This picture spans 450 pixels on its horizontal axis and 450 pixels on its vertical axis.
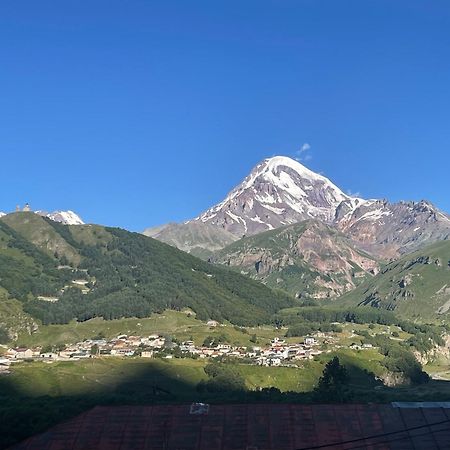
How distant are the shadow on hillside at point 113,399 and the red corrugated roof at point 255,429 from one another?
1509cm

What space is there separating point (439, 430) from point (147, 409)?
38.2 m

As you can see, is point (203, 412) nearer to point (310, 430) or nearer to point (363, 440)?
point (310, 430)

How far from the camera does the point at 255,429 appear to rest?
242ft

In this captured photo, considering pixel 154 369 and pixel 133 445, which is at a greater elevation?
pixel 154 369

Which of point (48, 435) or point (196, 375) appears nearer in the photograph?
point (48, 435)

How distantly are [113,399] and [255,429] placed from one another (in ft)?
182

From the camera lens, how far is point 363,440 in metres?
71.1

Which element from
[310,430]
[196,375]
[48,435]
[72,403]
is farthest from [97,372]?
[310,430]

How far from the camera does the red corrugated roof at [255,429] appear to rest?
233 feet

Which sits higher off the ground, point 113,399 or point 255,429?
point 113,399

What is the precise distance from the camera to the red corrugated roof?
7106 centimetres

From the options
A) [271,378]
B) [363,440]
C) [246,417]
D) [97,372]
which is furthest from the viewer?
[271,378]

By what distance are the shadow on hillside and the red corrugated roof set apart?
594 inches

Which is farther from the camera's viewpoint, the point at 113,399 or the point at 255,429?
the point at 113,399
